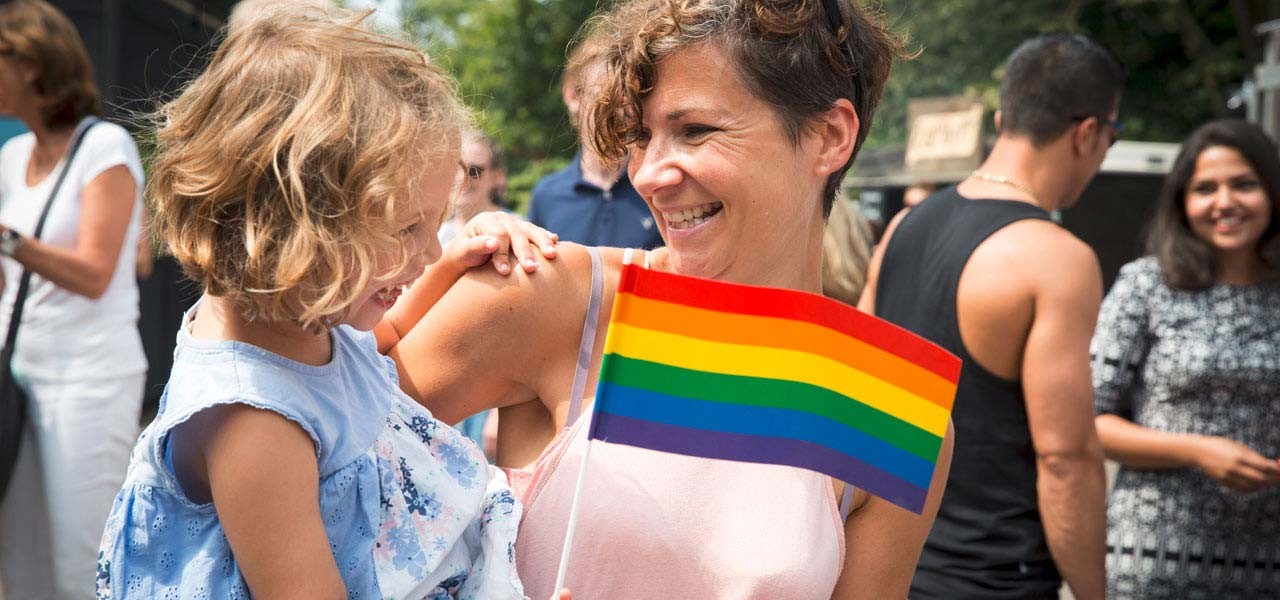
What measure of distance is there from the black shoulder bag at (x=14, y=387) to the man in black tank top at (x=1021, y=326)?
7.88 feet

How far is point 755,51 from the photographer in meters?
1.90

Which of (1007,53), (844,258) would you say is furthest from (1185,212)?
(1007,53)

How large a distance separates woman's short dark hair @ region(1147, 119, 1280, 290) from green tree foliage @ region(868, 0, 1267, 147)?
12440 mm

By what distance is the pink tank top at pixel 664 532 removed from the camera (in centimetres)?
181

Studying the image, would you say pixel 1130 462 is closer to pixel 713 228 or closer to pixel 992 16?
pixel 713 228

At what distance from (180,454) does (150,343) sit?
327 inches

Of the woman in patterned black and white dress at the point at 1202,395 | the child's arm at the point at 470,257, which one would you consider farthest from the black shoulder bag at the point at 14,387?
the woman in patterned black and white dress at the point at 1202,395

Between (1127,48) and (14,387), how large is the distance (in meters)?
18.4

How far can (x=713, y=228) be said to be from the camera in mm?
1905

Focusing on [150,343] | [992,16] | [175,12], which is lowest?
[150,343]

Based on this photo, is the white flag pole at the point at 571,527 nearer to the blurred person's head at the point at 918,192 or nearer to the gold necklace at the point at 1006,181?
the gold necklace at the point at 1006,181

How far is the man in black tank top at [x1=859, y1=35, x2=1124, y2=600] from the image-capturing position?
3033mm

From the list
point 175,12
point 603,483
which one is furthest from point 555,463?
point 175,12

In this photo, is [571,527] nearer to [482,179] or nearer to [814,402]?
[814,402]
